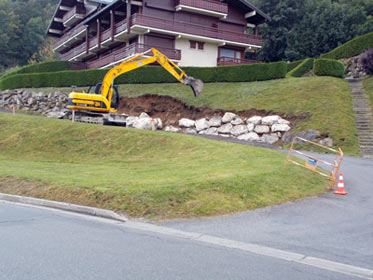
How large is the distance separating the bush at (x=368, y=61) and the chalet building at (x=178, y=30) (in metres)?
13.3

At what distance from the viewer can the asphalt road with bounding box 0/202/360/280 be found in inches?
211

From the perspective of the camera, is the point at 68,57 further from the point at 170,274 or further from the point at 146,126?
the point at 170,274

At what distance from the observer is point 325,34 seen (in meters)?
51.6

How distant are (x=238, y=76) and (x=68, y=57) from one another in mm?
29455

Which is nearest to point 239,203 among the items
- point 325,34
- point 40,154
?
point 40,154

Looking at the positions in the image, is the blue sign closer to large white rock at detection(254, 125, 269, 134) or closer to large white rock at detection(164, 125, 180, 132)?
large white rock at detection(254, 125, 269, 134)

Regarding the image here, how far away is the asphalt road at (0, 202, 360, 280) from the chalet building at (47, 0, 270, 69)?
103 ft

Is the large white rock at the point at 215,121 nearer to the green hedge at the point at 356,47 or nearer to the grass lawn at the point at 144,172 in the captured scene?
the grass lawn at the point at 144,172

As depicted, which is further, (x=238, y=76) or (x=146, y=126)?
(x=238, y=76)

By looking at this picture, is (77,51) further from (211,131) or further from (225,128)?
(225,128)

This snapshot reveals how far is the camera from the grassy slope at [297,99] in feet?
77.1

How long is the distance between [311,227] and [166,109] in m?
24.2

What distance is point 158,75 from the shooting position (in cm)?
3466

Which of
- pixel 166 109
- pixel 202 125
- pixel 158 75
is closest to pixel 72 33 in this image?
pixel 158 75
